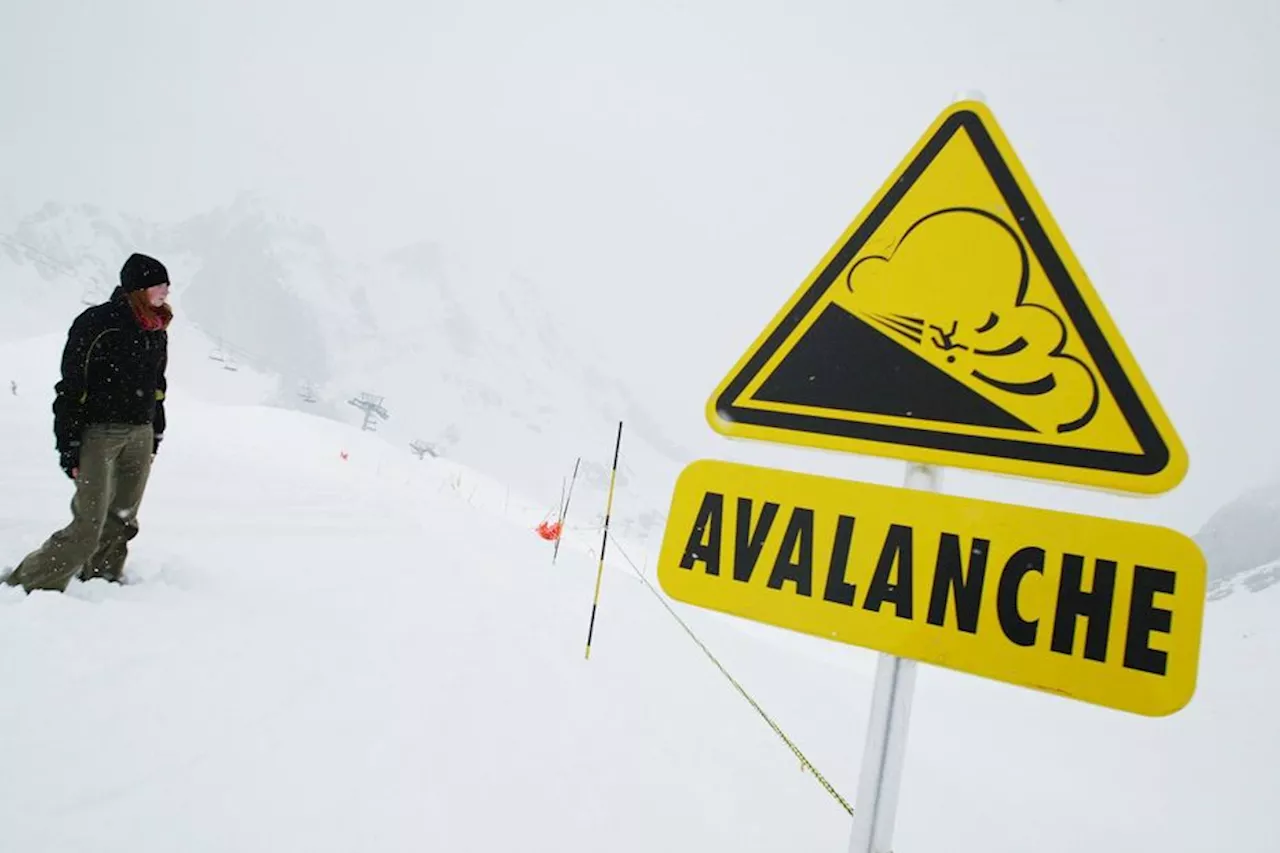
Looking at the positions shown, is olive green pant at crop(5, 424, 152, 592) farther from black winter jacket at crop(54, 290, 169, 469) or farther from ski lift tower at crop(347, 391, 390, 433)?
ski lift tower at crop(347, 391, 390, 433)

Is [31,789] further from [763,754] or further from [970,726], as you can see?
[970,726]

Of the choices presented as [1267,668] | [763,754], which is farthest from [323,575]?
[1267,668]

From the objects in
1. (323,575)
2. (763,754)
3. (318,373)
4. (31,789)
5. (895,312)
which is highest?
(318,373)

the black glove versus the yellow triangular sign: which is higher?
the yellow triangular sign

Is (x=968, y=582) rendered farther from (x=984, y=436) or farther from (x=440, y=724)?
(x=440, y=724)

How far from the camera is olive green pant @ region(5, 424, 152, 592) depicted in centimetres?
270

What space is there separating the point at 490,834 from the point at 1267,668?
36.8 ft

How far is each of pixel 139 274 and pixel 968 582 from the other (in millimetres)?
3865

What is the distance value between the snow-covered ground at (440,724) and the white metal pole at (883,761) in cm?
119

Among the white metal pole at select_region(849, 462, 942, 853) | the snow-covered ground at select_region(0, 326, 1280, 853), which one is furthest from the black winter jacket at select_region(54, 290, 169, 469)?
the white metal pole at select_region(849, 462, 942, 853)

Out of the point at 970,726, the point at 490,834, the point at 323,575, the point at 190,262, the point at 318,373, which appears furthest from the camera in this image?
the point at 190,262

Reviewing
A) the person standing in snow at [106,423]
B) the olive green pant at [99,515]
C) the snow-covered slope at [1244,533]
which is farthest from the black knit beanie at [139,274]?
the snow-covered slope at [1244,533]

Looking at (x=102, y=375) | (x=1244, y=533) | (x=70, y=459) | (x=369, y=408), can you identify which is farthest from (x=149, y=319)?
(x=369, y=408)

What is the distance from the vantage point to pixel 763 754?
328 centimetres
